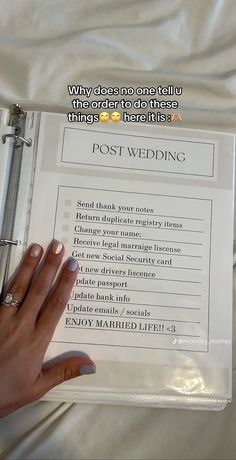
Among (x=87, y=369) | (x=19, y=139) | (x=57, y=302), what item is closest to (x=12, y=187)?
(x=19, y=139)

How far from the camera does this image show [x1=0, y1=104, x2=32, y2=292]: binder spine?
2.21 ft

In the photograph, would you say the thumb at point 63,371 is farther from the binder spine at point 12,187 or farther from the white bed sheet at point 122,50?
the white bed sheet at point 122,50

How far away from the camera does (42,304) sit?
25.9 inches

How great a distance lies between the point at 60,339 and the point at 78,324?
3 centimetres

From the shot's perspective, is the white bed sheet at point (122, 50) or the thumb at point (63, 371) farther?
the white bed sheet at point (122, 50)

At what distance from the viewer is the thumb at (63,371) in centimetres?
63

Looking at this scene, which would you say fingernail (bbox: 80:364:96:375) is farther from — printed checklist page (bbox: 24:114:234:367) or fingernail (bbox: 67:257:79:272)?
fingernail (bbox: 67:257:79:272)

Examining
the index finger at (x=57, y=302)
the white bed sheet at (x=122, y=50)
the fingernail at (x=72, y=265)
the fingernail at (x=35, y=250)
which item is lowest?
the index finger at (x=57, y=302)

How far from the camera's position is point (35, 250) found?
0.67 m

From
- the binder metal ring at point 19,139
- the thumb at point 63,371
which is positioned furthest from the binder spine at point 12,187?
the thumb at point 63,371

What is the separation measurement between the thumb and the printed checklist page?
23 mm

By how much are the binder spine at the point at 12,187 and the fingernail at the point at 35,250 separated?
0.08 ft

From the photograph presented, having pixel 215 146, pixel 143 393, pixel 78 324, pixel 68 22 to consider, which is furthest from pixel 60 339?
pixel 68 22

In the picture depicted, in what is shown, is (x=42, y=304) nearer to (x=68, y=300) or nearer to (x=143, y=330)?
(x=68, y=300)
